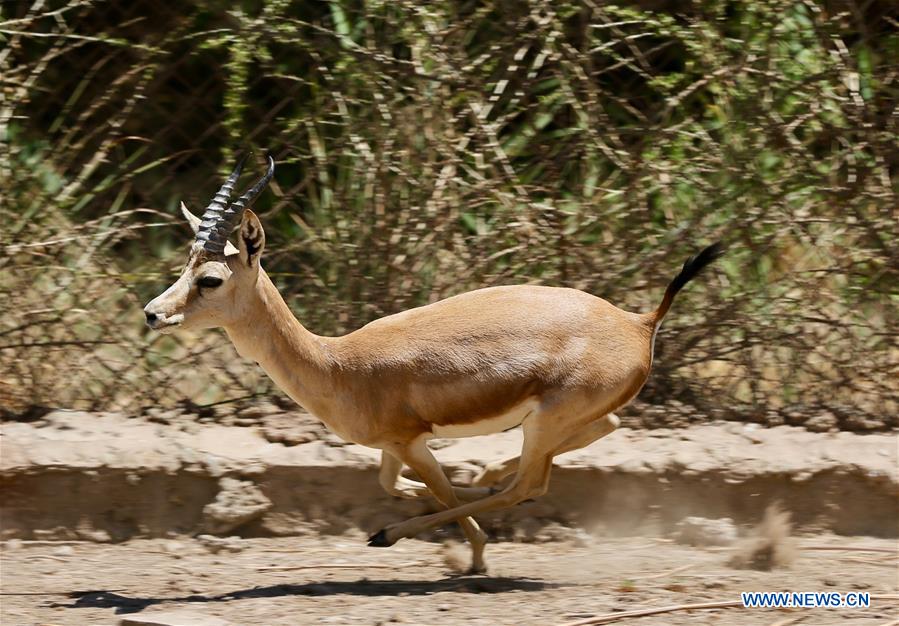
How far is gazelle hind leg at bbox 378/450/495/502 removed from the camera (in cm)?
601

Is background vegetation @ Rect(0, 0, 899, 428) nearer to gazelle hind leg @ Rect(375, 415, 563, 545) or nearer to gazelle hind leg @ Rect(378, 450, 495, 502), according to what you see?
gazelle hind leg @ Rect(378, 450, 495, 502)

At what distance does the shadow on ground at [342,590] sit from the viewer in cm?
561

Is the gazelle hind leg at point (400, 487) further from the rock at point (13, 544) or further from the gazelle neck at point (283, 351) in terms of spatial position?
the rock at point (13, 544)

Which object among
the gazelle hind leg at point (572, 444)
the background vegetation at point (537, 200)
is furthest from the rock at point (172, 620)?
the background vegetation at point (537, 200)

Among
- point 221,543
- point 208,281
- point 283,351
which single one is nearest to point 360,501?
point 221,543

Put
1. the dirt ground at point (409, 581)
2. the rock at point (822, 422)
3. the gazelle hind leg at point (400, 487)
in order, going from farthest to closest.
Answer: the rock at point (822, 422) → the gazelle hind leg at point (400, 487) → the dirt ground at point (409, 581)

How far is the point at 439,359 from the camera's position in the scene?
564 cm

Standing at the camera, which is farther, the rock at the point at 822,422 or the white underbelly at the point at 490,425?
the rock at the point at 822,422

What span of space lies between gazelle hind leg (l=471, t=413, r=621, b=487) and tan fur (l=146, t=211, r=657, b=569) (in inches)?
0.7

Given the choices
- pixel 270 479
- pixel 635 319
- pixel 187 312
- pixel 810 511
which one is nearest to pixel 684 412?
pixel 810 511

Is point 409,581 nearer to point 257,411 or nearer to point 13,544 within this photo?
point 257,411

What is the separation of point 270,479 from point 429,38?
8.97ft

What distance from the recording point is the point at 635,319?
227 inches

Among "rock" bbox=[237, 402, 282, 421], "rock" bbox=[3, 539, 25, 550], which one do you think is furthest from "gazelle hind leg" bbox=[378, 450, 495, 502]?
"rock" bbox=[3, 539, 25, 550]
